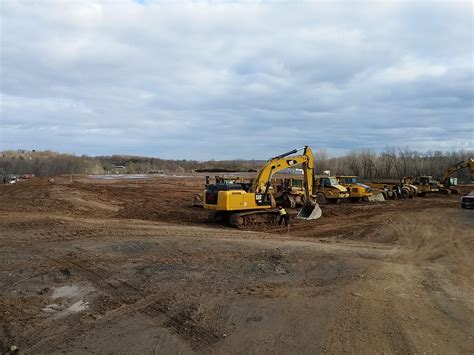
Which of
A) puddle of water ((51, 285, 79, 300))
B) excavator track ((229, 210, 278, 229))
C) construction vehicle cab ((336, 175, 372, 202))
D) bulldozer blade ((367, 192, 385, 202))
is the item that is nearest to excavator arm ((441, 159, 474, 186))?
bulldozer blade ((367, 192, 385, 202))

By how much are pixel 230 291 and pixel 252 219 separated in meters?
10.8

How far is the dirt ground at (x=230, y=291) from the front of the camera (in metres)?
6.40

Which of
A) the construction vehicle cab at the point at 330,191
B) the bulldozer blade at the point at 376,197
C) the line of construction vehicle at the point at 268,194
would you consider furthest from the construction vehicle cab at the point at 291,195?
the bulldozer blade at the point at 376,197

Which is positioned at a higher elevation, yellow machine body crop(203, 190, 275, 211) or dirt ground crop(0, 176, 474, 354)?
yellow machine body crop(203, 190, 275, 211)

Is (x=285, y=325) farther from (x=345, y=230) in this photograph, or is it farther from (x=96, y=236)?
(x=345, y=230)

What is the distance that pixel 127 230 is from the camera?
16547mm

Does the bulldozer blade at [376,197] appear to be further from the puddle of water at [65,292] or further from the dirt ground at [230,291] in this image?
the puddle of water at [65,292]

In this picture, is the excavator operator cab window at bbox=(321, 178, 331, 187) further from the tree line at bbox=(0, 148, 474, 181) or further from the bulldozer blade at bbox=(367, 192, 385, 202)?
the tree line at bbox=(0, 148, 474, 181)

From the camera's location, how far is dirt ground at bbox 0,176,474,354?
6398mm

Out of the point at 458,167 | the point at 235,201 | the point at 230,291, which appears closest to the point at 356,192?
the point at 458,167

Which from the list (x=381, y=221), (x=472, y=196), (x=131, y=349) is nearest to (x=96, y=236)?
(x=131, y=349)

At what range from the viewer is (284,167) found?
68.8ft

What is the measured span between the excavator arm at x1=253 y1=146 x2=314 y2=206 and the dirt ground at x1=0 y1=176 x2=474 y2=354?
157 inches

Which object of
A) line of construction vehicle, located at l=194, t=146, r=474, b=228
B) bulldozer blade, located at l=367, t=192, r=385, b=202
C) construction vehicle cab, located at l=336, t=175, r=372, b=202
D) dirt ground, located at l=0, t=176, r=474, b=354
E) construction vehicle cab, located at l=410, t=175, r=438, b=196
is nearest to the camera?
dirt ground, located at l=0, t=176, r=474, b=354
